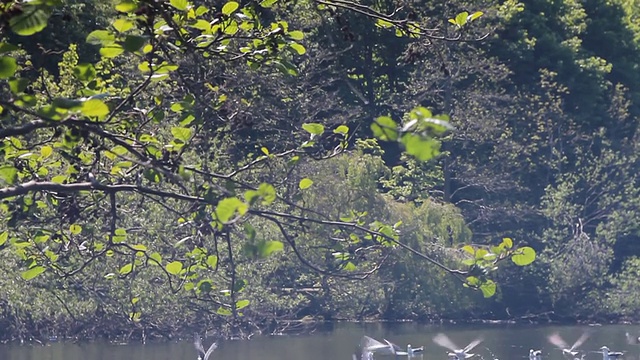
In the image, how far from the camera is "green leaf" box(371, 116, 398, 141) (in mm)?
3021

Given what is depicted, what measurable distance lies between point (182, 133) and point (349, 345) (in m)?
18.3

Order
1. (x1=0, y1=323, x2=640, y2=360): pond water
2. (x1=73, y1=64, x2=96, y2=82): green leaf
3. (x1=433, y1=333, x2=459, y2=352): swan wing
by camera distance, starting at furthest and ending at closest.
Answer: (x1=433, y1=333, x2=459, y2=352): swan wing, (x1=0, y1=323, x2=640, y2=360): pond water, (x1=73, y1=64, x2=96, y2=82): green leaf

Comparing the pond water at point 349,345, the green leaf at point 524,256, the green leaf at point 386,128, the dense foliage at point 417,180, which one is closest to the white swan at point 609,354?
the pond water at point 349,345

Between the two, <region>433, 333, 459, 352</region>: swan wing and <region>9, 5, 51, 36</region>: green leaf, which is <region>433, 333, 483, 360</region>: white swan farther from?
<region>9, 5, 51, 36</region>: green leaf

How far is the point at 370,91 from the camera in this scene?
28141 millimetres

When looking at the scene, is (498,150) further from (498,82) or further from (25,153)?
(25,153)

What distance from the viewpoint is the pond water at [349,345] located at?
19156 millimetres

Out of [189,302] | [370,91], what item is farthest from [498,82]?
[189,302]

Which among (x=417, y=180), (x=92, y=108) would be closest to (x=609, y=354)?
(x=417, y=180)

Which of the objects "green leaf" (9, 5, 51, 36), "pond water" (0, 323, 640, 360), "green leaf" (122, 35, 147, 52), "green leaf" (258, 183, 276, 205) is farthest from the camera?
"pond water" (0, 323, 640, 360)

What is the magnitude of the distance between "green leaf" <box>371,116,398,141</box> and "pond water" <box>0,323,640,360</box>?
1566cm

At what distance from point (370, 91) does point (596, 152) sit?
818cm

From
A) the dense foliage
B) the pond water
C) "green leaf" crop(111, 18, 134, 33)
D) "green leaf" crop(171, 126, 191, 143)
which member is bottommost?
"green leaf" crop(171, 126, 191, 143)

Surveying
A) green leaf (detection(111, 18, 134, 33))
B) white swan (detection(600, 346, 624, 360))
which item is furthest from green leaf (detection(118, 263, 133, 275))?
white swan (detection(600, 346, 624, 360))
